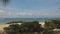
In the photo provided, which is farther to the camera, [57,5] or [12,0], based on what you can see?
[57,5]

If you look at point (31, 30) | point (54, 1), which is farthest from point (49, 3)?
point (31, 30)

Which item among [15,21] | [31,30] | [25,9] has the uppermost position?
[25,9]

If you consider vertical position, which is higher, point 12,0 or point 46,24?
point 12,0

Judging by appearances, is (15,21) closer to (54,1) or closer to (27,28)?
(27,28)

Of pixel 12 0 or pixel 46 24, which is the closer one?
pixel 12 0

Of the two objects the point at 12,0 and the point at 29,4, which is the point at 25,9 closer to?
the point at 29,4

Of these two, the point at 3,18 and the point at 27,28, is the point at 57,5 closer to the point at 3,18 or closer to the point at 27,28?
the point at 27,28

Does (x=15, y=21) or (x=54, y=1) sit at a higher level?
(x=54, y=1)

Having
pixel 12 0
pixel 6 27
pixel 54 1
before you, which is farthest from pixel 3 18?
pixel 54 1
